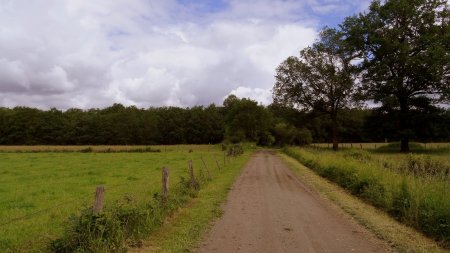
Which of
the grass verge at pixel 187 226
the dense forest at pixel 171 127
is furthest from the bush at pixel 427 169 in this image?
the dense forest at pixel 171 127

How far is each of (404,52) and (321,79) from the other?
52.7ft

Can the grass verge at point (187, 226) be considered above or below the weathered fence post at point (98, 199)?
below

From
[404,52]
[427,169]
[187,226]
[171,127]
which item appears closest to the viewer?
[187,226]

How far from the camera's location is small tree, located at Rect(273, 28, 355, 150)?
58.8 metres

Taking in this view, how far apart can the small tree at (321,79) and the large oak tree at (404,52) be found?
5.91m

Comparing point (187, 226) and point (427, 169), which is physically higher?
point (427, 169)

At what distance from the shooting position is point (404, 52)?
46.2 meters

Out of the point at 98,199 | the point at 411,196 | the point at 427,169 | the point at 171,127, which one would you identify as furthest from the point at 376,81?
the point at 171,127

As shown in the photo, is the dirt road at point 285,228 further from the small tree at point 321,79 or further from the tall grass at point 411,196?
the small tree at point 321,79

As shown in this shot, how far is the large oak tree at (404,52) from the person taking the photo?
1812 inches

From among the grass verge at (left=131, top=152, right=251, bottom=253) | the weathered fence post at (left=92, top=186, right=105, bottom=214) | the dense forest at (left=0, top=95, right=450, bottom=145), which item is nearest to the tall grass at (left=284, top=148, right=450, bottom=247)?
the grass verge at (left=131, top=152, right=251, bottom=253)

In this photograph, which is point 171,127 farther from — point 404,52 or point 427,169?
point 427,169

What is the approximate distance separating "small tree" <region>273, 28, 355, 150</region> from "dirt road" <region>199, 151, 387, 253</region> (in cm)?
4473

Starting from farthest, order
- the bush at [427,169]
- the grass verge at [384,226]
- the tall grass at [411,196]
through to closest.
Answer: the bush at [427,169], the tall grass at [411,196], the grass verge at [384,226]
